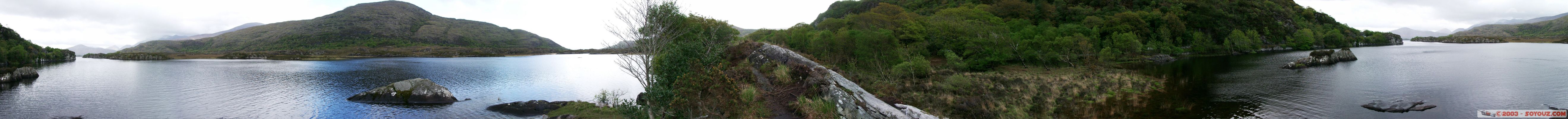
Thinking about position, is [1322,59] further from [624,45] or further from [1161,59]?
[624,45]

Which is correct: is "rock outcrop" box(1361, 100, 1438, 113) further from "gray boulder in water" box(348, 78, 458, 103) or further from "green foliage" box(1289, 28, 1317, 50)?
"green foliage" box(1289, 28, 1317, 50)

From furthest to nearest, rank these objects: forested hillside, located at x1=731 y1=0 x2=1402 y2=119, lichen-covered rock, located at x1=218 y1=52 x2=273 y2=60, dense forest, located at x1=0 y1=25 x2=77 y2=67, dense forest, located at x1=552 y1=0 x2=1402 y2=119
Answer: lichen-covered rock, located at x1=218 y1=52 x2=273 y2=60, dense forest, located at x1=0 y1=25 x2=77 y2=67, forested hillside, located at x1=731 y1=0 x2=1402 y2=119, dense forest, located at x1=552 y1=0 x2=1402 y2=119

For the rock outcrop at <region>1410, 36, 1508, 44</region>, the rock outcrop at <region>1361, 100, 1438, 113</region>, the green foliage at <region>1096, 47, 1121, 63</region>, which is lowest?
the rock outcrop at <region>1361, 100, 1438, 113</region>

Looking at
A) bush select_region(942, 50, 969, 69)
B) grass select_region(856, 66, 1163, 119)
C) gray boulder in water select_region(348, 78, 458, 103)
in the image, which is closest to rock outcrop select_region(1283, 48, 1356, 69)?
grass select_region(856, 66, 1163, 119)

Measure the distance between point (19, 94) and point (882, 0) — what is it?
108 metres

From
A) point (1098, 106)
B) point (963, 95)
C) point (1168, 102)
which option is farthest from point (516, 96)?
point (1168, 102)

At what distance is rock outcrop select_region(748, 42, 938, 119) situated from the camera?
1703cm

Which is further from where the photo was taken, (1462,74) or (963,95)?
(1462,74)

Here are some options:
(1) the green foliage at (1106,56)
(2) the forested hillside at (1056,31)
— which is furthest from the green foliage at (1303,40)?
(1) the green foliage at (1106,56)

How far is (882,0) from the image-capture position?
119 metres

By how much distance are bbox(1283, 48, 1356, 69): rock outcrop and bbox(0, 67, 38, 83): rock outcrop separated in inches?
3754

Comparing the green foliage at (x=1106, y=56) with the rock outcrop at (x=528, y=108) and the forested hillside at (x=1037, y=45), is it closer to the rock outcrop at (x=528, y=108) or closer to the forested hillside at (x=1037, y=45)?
the forested hillside at (x=1037, y=45)

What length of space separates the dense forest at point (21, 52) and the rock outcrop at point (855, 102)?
91674 millimetres

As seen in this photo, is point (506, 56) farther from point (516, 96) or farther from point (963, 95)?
point (963, 95)
